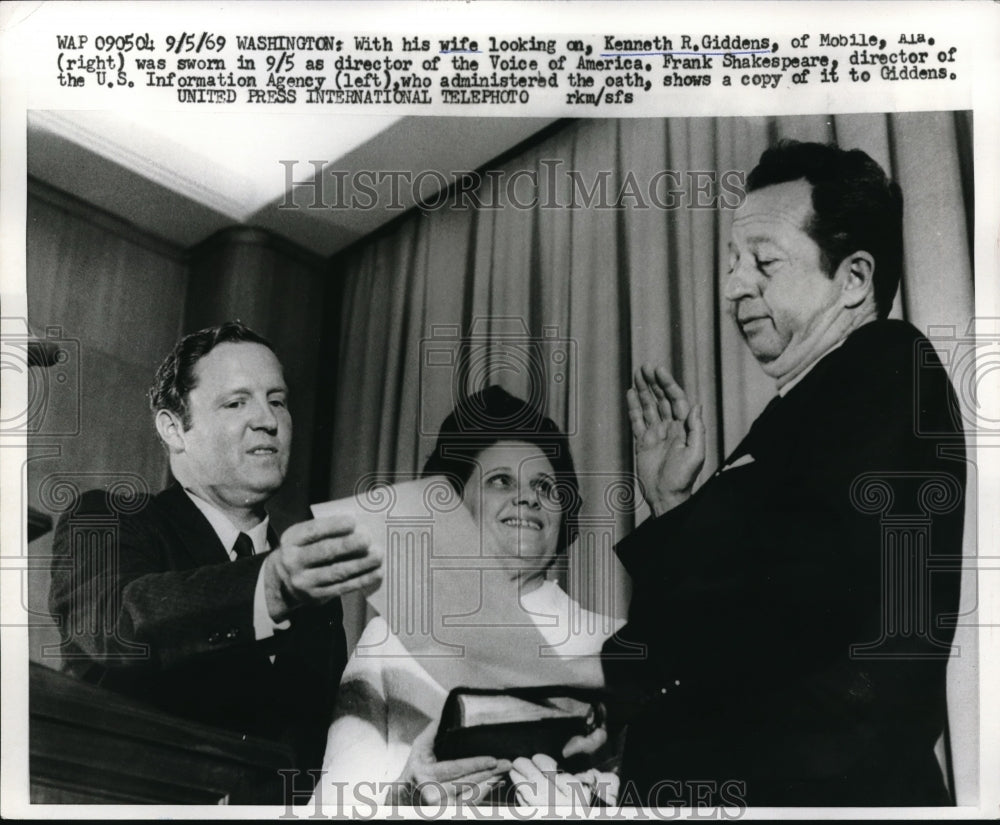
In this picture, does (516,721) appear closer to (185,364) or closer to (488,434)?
(488,434)

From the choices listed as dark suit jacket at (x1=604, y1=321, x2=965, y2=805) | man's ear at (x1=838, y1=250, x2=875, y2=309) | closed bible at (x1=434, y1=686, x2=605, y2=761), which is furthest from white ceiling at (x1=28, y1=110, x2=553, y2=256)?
closed bible at (x1=434, y1=686, x2=605, y2=761)

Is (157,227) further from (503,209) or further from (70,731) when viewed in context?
(70,731)

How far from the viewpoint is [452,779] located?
272 centimetres

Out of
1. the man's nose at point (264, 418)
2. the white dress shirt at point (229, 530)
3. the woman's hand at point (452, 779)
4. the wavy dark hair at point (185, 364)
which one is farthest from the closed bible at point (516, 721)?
the wavy dark hair at point (185, 364)

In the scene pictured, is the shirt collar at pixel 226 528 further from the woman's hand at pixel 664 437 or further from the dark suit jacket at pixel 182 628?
the woman's hand at pixel 664 437

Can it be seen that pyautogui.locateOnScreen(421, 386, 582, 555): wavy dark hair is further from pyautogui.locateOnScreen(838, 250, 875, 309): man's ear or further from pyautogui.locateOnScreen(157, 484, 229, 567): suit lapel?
pyautogui.locateOnScreen(838, 250, 875, 309): man's ear

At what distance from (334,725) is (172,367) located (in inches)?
37.2

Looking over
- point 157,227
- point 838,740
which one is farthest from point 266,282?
point 838,740

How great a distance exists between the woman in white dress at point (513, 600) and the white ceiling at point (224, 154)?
631 mm

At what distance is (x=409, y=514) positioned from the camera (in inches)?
111

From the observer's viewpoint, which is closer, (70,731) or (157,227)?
(70,731)

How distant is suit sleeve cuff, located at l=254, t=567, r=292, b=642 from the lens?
2.74 metres

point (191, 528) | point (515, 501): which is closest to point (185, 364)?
point (191, 528)

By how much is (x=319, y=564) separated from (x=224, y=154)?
1032 millimetres
